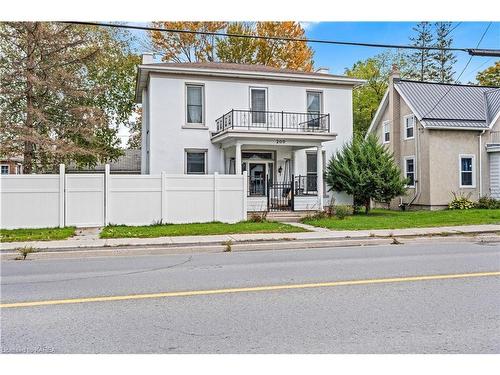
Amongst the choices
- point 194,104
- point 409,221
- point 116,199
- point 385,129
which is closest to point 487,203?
point 385,129

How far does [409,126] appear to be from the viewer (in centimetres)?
2586

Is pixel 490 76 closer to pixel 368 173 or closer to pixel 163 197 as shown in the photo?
pixel 368 173

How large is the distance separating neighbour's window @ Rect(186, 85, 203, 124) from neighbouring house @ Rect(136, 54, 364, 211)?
0.15 feet

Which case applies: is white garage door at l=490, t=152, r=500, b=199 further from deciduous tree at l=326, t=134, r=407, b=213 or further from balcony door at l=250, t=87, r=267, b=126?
balcony door at l=250, t=87, r=267, b=126

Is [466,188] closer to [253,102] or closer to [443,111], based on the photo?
[443,111]

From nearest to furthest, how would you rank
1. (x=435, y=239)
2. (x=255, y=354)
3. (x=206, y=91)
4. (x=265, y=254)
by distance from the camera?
1. (x=255, y=354)
2. (x=265, y=254)
3. (x=435, y=239)
4. (x=206, y=91)

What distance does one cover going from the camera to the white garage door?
24094 millimetres

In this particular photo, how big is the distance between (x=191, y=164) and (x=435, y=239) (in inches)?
448

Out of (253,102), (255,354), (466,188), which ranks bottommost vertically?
(255,354)

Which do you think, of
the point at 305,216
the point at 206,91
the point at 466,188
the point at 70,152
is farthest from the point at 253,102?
the point at 466,188

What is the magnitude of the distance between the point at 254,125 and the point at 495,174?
43.2 ft

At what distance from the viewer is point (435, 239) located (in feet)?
43.3

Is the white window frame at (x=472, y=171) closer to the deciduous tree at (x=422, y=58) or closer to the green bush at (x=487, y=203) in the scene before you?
the green bush at (x=487, y=203)

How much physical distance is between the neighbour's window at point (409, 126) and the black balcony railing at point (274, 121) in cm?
608
